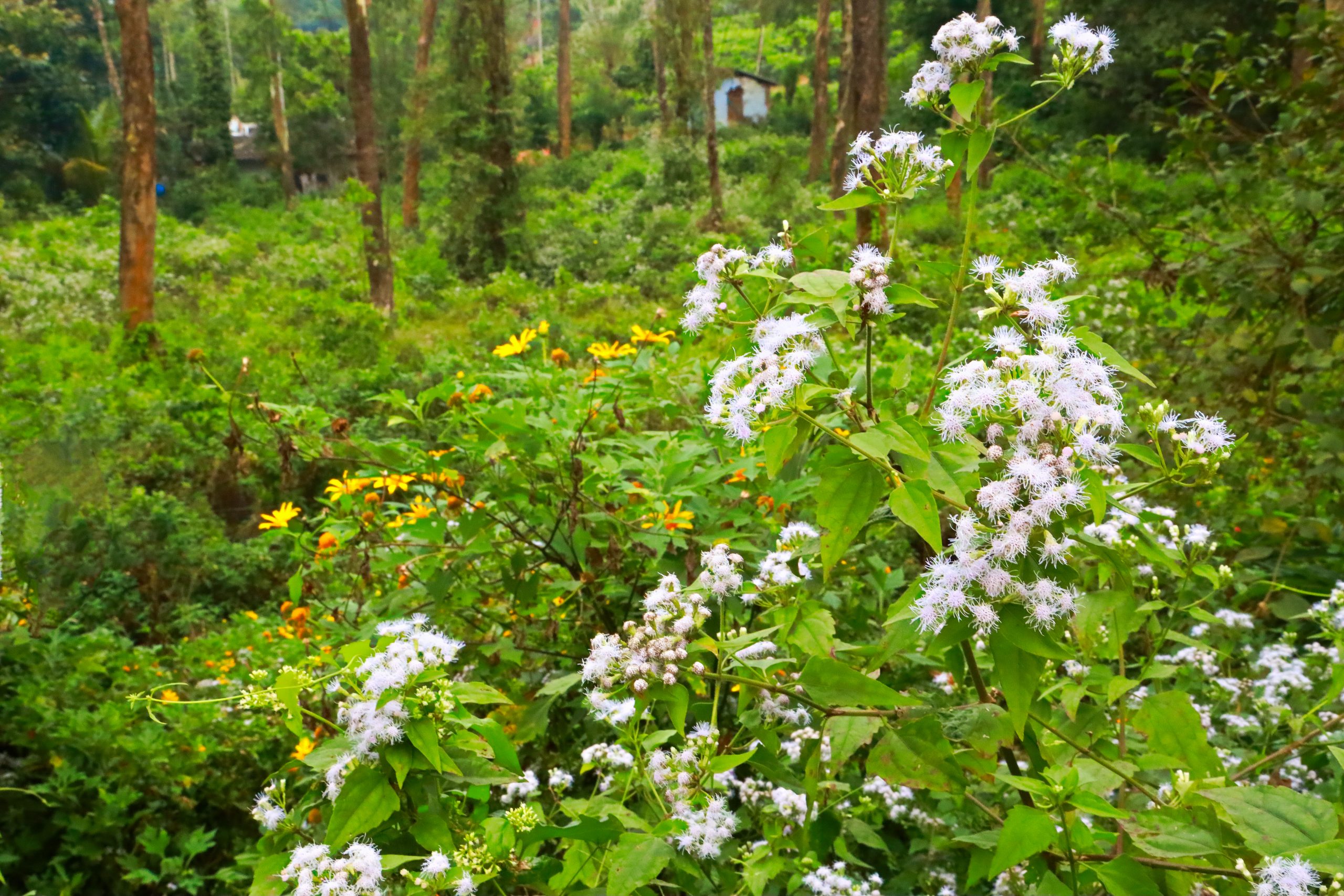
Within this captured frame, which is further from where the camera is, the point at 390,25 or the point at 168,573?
the point at 390,25

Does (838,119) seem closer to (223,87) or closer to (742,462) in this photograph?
(742,462)

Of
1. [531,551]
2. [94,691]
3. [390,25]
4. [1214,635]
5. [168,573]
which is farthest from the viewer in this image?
[390,25]

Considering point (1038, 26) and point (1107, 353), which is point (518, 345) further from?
point (1038, 26)

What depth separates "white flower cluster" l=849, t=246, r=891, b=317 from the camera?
1.06 metres

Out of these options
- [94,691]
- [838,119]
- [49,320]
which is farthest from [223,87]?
[94,691]

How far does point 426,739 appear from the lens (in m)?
1.10

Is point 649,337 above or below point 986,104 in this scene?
below

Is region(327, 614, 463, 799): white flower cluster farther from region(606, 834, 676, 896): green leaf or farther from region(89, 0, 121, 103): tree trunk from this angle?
region(89, 0, 121, 103): tree trunk

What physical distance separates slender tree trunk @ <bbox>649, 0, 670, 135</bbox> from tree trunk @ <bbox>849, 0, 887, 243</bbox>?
7920 millimetres

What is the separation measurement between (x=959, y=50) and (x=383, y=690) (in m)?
1.18

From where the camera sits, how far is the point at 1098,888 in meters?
1.41

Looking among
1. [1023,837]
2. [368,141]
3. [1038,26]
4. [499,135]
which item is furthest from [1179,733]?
[1038,26]

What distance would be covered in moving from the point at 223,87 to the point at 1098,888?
30.7m

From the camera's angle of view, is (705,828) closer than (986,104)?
Yes
